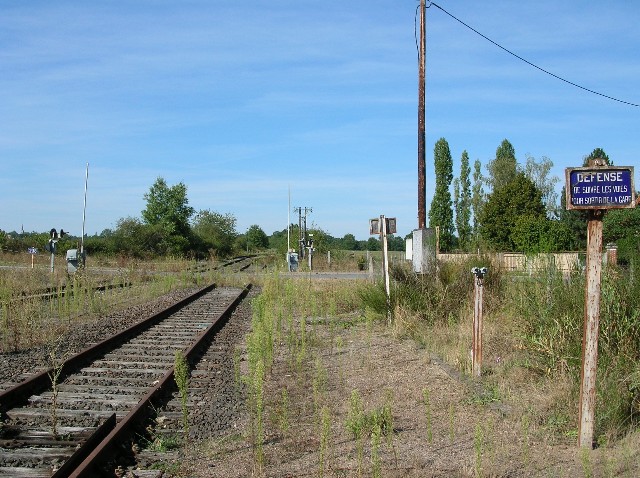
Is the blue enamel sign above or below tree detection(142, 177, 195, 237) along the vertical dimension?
below

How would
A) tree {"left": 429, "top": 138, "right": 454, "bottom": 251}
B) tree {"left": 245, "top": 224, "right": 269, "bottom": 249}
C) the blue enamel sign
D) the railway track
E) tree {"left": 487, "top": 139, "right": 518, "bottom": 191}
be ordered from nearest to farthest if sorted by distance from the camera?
the railway track → the blue enamel sign → tree {"left": 429, "top": 138, "right": 454, "bottom": 251} → tree {"left": 487, "top": 139, "right": 518, "bottom": 191} → tree {"left": 245, "top": 224, "right": 269, "bottom": 249}

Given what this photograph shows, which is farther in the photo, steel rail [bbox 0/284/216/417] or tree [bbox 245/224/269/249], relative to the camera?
tree [bbox 245/224/269/249]

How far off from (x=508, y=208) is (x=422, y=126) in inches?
1681

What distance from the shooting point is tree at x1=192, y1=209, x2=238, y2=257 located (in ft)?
275

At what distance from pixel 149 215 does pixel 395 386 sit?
71.2m

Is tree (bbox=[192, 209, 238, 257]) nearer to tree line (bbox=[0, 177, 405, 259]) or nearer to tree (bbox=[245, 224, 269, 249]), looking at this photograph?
tree line (bbox=[0, 177, 405, 259])

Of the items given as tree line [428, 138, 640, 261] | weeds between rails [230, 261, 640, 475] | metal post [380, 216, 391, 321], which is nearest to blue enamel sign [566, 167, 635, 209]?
weeds between rails [230, 261, 640, 475]

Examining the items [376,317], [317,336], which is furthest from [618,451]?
[376,317]

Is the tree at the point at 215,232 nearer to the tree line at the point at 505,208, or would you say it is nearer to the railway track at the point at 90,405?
the tree line at the point at 505,208

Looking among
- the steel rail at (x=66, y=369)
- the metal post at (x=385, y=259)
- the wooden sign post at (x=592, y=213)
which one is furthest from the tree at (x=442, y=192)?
the wooden sign post at (x=592, y=213)

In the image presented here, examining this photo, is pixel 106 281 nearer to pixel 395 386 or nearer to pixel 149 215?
pixel 395 386

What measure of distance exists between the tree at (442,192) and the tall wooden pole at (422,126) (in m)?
40.4

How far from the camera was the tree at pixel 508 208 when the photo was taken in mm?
58125

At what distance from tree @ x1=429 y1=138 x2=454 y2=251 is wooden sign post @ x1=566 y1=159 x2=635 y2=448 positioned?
52.6 metres
